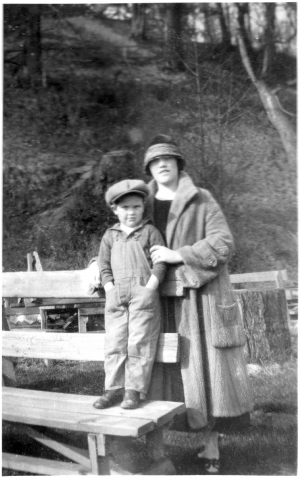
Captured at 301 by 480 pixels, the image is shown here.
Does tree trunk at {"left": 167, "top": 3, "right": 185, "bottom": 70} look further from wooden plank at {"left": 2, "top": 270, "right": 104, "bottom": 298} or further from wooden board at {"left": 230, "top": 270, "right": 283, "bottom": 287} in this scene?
wooden board at {"left": 230, "top": 270, "right": 283, "bottom": 287}

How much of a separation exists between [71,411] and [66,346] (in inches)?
27.7

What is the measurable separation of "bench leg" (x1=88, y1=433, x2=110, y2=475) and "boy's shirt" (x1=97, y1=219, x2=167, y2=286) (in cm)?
92

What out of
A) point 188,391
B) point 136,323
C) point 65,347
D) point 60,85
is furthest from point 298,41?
point 65,347

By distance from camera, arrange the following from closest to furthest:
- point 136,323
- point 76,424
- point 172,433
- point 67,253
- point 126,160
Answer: point 76,424, point 136,323, point 172,433, point 67,253, point 126,160

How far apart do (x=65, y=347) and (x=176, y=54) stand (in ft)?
8.30

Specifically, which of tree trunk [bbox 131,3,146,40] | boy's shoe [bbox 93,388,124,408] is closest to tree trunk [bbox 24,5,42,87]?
tree trunk [bbox 131,3,146,40]

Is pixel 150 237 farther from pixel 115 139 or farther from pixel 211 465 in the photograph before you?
pixel 115 139

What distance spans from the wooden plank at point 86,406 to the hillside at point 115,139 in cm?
140

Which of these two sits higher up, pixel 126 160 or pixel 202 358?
pixel 126 160

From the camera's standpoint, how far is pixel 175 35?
3.54 m

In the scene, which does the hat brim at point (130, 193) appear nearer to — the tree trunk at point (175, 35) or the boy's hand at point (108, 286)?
the boy's hand at point (108, 286)

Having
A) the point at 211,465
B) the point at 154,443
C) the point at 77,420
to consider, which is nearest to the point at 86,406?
the point at 77,420

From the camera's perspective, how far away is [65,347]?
349 cm

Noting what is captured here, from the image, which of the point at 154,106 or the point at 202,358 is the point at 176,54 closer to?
the point at 154,106
